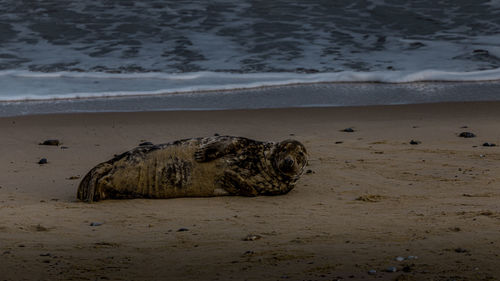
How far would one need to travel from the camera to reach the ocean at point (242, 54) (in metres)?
10.6

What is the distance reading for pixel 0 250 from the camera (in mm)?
4242

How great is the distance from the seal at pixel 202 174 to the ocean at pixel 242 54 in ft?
12.9

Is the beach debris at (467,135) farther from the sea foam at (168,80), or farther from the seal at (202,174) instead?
the sea foam at (168,80)

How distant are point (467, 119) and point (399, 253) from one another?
17.5ft

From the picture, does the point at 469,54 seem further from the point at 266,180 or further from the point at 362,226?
the point at 362,226

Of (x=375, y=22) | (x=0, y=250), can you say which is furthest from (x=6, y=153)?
(x=375, y=22)

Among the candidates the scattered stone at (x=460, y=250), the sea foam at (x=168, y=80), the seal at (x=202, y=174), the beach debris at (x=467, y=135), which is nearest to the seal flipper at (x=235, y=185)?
the seal at (x=202, y=174)

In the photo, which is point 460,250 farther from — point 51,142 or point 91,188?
point 51,142

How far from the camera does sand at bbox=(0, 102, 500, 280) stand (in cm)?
385

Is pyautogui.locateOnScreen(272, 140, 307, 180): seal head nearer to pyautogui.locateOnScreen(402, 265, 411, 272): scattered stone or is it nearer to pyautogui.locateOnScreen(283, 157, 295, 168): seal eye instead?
pyautogui.locateOnScreen(283, 157, 295, 168): seal eye

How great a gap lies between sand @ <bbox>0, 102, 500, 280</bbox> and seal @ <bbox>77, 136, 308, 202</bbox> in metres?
0.13

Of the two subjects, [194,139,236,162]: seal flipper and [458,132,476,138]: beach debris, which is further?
[458,132,476,138]: beach debris

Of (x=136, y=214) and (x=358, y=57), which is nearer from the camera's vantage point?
(x=136, y=214)

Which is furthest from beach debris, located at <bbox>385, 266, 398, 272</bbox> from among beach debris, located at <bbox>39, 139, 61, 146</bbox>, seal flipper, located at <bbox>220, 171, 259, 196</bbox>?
beach debris, located at <bbox>39, 139, 61, 146</bbox>
